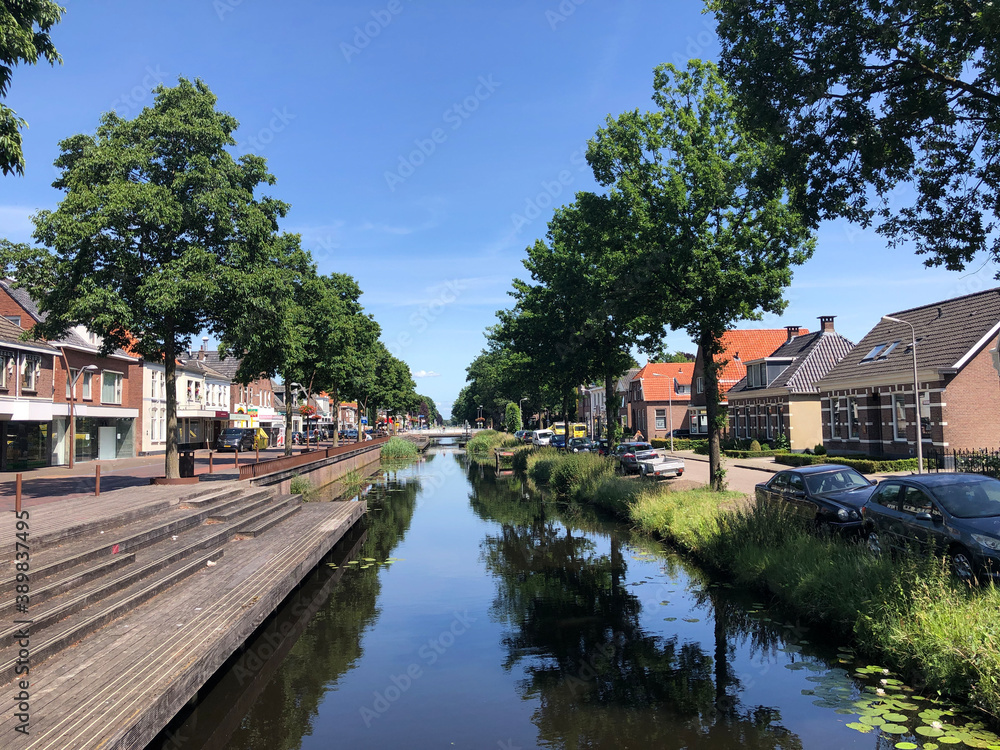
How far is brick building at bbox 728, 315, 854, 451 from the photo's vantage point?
134ft

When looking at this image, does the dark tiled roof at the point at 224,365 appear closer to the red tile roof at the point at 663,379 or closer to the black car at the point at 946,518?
the red tile roof at the point at 663,379

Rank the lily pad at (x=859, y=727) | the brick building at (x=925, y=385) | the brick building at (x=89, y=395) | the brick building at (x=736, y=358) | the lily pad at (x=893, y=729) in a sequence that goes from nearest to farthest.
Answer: the lily pad at (x=893, y=729), the lily pad at (x=859, y=727), the brick building at (x=925, y=385), the brick building at (x=89, y=395), the brick building at (x=736, y=358)

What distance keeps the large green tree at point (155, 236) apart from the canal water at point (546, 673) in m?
9.39

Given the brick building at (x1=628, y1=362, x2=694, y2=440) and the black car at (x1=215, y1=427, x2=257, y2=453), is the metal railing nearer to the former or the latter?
the black car at (x1=215, y1=427, x2=257, y2=453)

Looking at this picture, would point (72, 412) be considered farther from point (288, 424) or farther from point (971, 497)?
point (971, 497)

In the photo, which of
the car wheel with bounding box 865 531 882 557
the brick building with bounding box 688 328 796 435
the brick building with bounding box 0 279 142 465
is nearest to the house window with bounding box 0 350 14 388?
the brick building with bounding box 0 279 142 465

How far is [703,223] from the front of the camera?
724 inches

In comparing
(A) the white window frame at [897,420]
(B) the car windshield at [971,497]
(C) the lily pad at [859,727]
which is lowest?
(C) the lily pad at [859,727]

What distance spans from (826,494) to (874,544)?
2.93 m

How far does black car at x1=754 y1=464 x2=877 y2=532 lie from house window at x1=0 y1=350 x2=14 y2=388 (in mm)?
32357

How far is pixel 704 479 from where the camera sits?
2702 centimetres

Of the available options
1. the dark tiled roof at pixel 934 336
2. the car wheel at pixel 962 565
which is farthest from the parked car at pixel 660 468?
the car wheel at pixel 962 565

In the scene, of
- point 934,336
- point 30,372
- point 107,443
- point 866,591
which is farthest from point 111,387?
point 934,336

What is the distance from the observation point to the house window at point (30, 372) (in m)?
31.7
